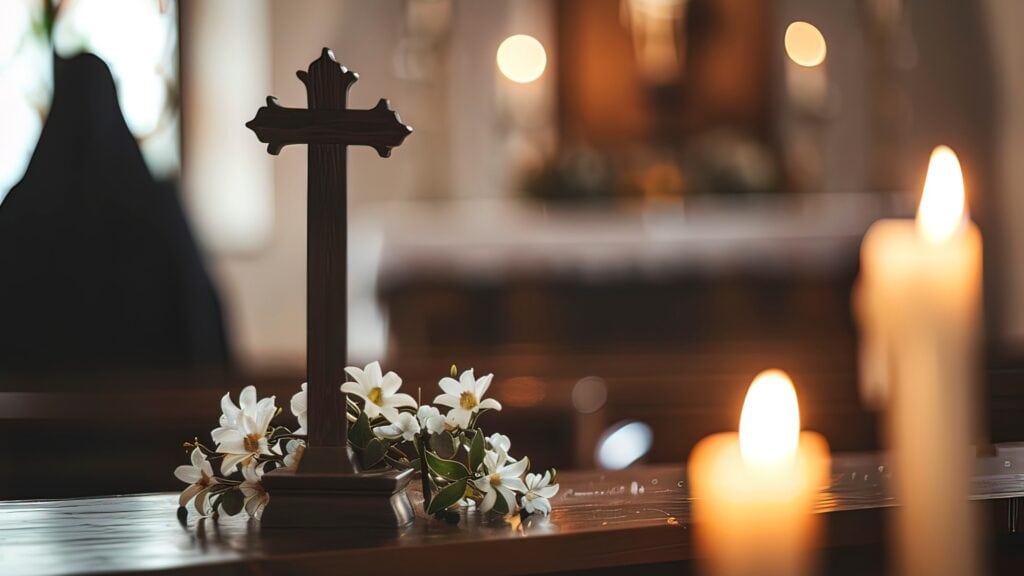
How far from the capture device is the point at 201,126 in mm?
7969

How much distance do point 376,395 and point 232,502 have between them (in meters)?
0.15

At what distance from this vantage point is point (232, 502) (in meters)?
1.01

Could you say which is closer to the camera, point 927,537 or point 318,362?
point 927,537

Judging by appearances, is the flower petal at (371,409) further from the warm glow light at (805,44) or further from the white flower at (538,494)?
the warm glow light at (805,44)

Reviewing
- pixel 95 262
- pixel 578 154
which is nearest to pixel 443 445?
pixel 95 262

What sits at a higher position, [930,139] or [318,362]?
[930,139]

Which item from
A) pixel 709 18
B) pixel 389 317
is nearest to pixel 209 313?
pixel 389 317

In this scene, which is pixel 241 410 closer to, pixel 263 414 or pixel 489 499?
pixel 263 414

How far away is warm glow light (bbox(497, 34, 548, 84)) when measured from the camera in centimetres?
757

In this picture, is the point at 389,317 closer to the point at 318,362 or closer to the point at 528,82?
the point at 528,82

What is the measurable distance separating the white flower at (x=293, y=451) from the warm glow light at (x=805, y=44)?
696 cm

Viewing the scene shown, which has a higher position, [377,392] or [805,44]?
[805,44]

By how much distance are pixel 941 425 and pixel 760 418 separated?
0.10m

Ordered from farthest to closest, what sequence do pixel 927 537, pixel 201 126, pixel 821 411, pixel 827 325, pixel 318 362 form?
1. pixel 201 126
2. pixel 827 325
3. pixel 821 411
4. pixel 318 362
5. pixel 927 537
